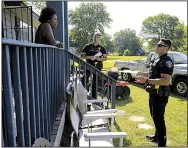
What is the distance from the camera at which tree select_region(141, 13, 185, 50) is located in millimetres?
41469

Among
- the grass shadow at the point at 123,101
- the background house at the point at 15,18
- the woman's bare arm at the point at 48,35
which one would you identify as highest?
the background house at the point at 15,18

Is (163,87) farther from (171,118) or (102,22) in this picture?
(102,22)

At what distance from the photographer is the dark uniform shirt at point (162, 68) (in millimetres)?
3160

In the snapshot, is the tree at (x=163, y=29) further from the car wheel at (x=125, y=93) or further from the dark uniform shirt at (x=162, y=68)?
the dark uniform shirt at (x=162, y=68)

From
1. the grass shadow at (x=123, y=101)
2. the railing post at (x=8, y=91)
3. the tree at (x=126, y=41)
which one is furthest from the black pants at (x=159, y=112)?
the tree at (x=126, y=41)

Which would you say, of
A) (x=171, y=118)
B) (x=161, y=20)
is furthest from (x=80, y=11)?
(x=171, y=118)

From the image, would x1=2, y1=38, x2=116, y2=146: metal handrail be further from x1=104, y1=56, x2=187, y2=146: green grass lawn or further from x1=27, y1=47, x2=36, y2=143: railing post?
x1=104, y1=56, x2=187, y2=146: green grass lawn

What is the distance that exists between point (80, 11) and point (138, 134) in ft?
106

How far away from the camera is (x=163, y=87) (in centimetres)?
324

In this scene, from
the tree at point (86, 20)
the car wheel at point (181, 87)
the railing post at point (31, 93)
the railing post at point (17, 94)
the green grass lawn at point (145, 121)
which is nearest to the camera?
the railing post at point (17, 94)

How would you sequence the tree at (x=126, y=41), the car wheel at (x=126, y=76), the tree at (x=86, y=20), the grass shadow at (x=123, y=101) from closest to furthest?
the grass shadow at (x=123, y=101)
the car wheel at (x=126, y=76)
the tree at (x=86, y=20)
the tree at (x=126, y=41)

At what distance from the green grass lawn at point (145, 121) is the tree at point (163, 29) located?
3405 cm

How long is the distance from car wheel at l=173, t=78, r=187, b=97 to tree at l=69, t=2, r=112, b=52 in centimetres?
2151

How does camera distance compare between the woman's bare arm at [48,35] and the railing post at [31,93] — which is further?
the woman's bare arm at [48,35]
